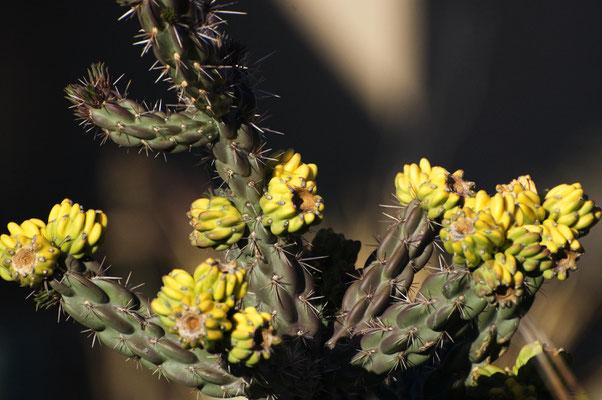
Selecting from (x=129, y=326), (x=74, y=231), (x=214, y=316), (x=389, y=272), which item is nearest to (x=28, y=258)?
(x=74, y=231)

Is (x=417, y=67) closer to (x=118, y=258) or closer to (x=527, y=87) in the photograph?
(x=527, y=87)

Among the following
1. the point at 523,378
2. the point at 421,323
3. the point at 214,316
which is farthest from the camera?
the point at 523,378

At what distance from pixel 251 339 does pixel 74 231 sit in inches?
21.4

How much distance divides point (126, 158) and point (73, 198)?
11.2 inches

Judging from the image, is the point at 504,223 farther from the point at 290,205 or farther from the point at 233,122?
the point at 233,122

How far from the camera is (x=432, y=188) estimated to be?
1589 millimetres

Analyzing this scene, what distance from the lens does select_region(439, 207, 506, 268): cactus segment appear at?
141 cm

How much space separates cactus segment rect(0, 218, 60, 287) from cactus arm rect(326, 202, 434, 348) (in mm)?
733

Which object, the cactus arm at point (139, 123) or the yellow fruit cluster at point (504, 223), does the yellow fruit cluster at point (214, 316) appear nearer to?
the cactus arm at point (139, 123)

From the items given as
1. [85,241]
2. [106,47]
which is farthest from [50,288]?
[106,47]

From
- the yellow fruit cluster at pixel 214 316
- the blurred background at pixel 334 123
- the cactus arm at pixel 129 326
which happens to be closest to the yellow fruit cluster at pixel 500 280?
the yellow fruit cluster at pixel 214 316

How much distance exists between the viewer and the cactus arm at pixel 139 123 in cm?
145

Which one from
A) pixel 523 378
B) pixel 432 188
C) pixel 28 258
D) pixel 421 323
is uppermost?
pixel 28 258

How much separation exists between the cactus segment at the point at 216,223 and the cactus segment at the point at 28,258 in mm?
327
